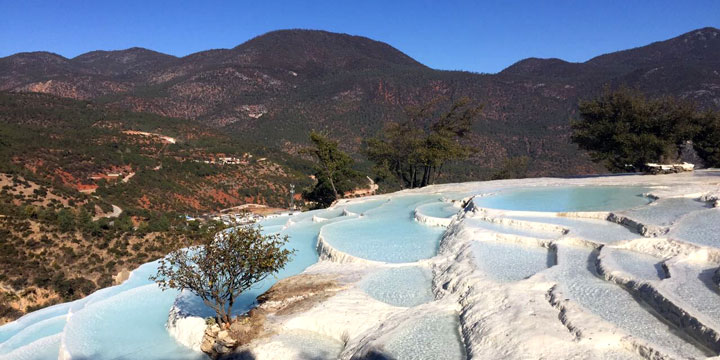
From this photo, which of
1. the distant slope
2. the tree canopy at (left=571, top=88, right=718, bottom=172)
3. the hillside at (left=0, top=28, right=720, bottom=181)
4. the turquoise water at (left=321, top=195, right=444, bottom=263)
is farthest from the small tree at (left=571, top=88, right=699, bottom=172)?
the distant slope

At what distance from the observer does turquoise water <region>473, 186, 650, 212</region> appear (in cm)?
1520

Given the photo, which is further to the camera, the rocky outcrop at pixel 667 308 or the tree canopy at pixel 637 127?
the tree canopy at pixel 637 127

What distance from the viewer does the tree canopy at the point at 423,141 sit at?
26.9 metres

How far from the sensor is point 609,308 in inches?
278

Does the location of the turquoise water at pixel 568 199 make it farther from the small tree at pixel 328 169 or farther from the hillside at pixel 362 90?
the hillside at pixel 362 90

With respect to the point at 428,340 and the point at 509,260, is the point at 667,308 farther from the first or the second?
the point at 509,260

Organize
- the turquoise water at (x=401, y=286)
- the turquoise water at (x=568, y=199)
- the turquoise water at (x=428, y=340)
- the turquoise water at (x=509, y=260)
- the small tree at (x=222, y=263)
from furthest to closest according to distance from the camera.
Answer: the turquoise water at (x=568, y=199), the turquoise water at (x=509, y=260), the turquoise water at (x=401, y=286), the small tree at (x=222, y=263), the turquoise water at (x=428, y=340)

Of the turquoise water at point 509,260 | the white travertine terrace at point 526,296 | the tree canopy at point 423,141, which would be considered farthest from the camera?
the tree canopy at point 423,141

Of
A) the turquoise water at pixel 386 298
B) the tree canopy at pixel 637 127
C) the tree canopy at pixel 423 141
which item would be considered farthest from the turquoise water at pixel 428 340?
the tree canopy at pixel 637 127

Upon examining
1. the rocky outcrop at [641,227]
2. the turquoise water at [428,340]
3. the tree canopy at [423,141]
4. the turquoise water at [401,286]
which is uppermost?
the tree canopy at [423,141]

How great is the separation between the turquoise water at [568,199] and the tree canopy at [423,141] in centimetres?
704

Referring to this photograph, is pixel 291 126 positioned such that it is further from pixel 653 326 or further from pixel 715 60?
pixel 715 60

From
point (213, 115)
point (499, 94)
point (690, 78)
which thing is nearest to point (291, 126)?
point (213, 115)

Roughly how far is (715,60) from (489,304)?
14487 centimetres
